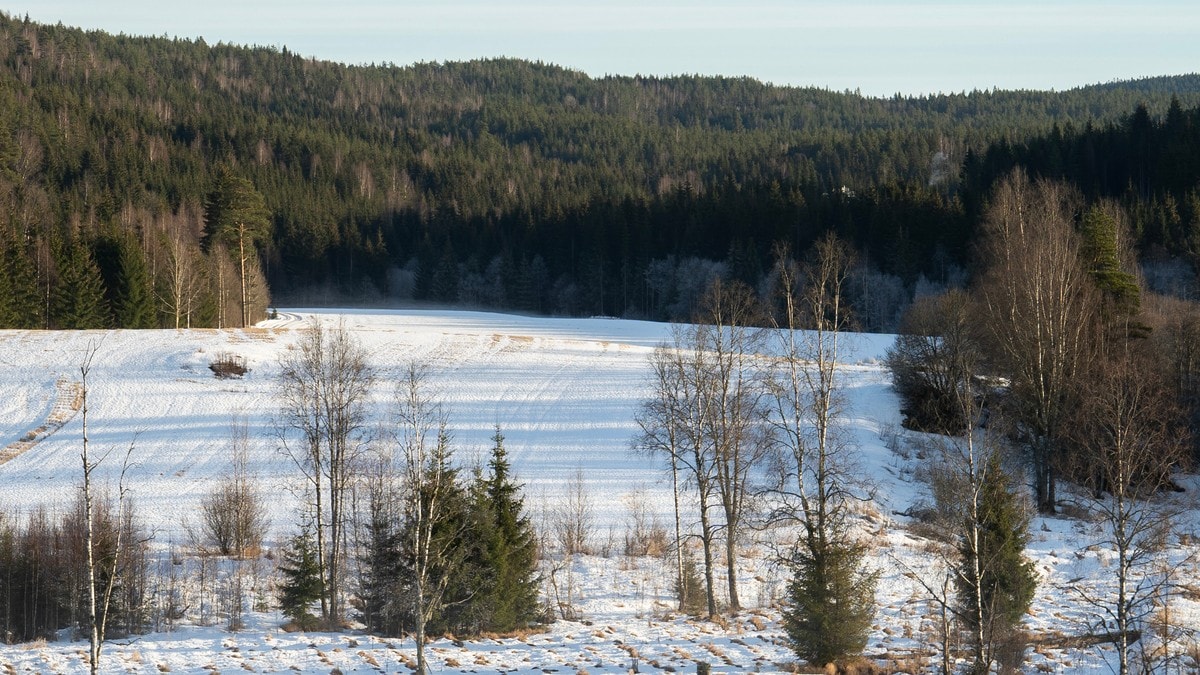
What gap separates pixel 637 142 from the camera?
645 feet

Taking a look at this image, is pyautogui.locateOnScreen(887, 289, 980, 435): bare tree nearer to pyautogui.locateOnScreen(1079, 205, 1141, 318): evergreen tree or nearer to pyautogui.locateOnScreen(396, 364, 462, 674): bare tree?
pyautogui.locateOnScreen(1079, 205, 1141, 318): evergreen tree

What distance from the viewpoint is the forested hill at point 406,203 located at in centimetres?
7406

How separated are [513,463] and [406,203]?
111 m

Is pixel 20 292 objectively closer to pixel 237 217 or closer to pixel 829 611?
pixel 237 217

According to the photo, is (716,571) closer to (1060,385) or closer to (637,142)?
(1060,385)

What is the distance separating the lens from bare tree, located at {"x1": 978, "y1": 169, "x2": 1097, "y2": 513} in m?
38.7

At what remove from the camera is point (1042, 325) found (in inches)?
1554

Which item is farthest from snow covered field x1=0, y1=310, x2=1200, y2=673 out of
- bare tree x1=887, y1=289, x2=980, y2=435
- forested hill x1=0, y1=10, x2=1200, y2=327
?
forested hill x1=0, y1=10, x2=1200, y2=327

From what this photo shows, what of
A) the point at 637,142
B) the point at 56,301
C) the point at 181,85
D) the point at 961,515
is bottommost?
the point at 961,515

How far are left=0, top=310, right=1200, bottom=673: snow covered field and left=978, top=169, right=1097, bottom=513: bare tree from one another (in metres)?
3.63

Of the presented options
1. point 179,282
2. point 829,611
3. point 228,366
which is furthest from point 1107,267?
point 179,282

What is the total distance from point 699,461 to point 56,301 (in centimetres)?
5653

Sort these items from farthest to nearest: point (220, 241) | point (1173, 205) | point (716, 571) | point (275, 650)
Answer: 1. point (1173, 205)
2. point (220, 241)
3. point (716, 571)
4. point (275, 650)

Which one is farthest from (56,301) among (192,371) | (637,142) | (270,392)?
(637,142)
